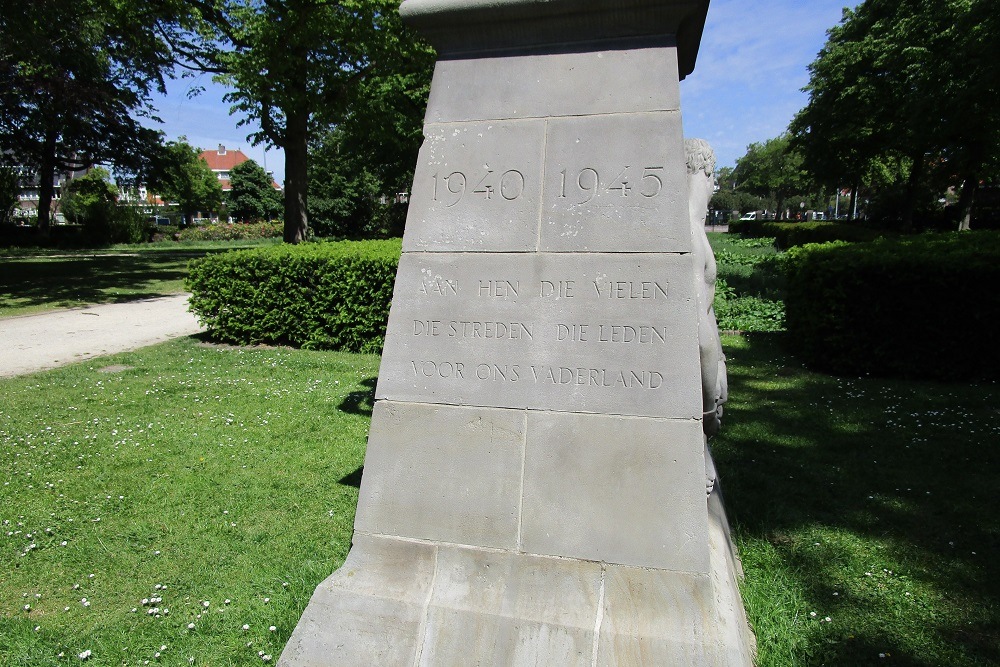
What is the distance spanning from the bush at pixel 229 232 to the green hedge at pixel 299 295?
119 feet

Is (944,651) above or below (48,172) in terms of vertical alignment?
below

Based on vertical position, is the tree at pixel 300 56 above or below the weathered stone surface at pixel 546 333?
above

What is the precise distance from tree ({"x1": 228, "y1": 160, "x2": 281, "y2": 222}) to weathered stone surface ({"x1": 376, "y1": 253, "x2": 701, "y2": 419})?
57.8 metres

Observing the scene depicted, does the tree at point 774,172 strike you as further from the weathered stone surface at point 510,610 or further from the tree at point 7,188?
the weathered stone surface at point 510,610

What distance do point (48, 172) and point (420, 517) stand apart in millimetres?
40078

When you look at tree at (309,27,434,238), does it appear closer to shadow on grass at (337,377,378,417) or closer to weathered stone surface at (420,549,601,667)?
shadow on grass at (337,377,378,417)

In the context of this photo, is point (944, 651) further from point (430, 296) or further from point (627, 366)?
point (430, 296)

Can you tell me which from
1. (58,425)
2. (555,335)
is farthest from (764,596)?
(58,425)

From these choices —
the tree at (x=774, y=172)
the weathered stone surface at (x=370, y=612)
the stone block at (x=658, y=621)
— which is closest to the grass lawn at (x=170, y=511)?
the weathered stone surface at (x=370, y=612)

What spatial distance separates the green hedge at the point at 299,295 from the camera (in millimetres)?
10469

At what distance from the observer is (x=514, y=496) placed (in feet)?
9.77

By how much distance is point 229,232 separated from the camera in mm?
47062

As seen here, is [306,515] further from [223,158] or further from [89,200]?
[223,158]

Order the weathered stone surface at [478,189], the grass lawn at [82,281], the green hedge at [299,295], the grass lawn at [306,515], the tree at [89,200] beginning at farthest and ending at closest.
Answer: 1. the tree at [89,200]
2. the grass lawn at [82,281]
3. the green hedge at [299,295]
4. the grass lawn at [306,515]
5. the weathered stone surface at [478,189]
